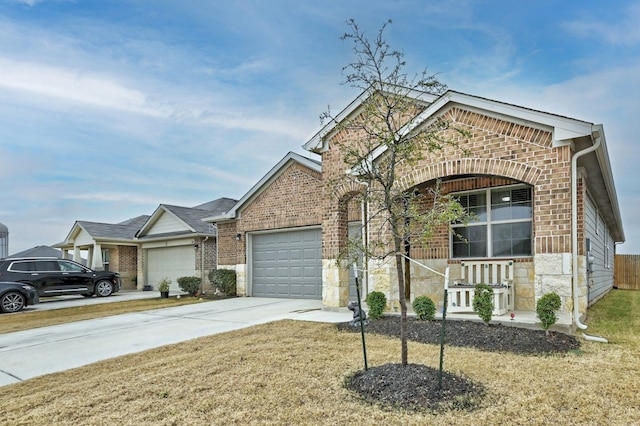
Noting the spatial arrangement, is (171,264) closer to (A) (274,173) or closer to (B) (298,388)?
(A) (274,173)

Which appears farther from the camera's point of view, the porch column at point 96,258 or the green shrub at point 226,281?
the porch column at point 96,258

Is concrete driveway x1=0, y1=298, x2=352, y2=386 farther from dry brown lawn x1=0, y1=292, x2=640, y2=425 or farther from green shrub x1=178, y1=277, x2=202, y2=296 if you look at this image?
green shrub x1=178, y1=277, x2=202, y2=296

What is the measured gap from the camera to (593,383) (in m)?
4.43

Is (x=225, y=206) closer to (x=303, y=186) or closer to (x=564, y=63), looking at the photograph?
(x=303, y=186)

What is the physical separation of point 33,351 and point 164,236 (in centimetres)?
1216

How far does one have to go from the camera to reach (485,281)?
878 centimetres

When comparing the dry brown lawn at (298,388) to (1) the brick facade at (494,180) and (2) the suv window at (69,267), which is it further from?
(2) the suv window at (69,267)

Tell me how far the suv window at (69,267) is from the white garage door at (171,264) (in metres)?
3.58

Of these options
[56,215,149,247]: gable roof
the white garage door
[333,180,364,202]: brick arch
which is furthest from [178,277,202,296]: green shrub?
[333,180,364,202]: brick arch

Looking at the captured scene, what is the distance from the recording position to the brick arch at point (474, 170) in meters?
7.34

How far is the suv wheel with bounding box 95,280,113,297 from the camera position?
17406 millimetres

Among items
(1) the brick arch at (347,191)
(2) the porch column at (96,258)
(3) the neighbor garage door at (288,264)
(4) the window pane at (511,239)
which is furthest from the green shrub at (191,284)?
(4) the window pane at (511,239)

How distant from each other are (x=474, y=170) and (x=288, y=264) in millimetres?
7894

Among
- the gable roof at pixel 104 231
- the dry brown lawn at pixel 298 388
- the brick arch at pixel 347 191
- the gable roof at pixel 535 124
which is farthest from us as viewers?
the gable roof at pixel 104 231
